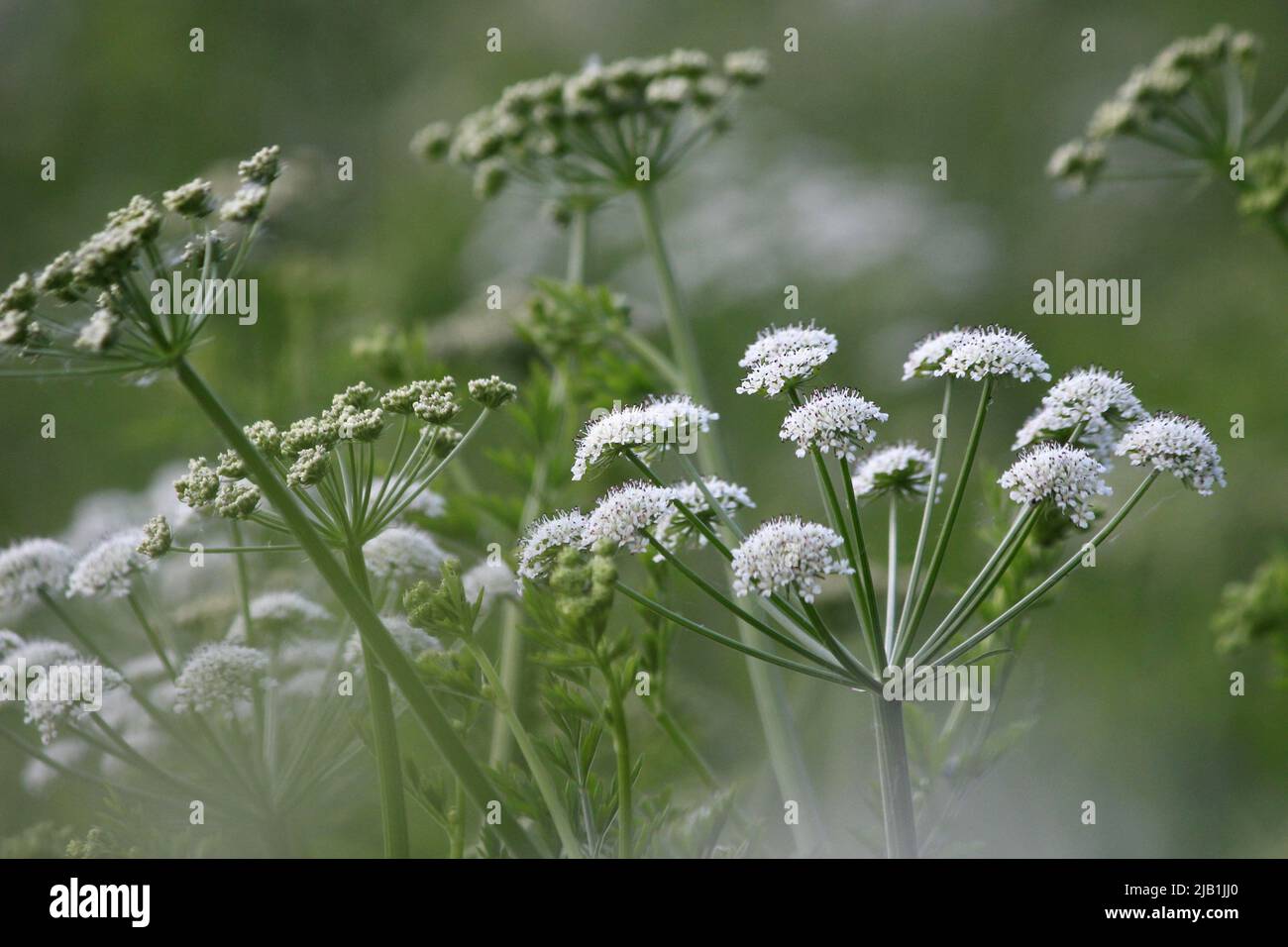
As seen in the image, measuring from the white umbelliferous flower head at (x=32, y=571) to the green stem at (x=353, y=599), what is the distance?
0.53 metres

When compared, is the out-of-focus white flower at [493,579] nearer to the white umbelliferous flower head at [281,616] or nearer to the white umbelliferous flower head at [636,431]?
the white umbelliferous flower head at [281,616]

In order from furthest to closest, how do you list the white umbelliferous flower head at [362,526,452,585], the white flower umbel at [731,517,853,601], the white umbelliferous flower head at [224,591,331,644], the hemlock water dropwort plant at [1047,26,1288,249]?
the hemlock water dropwort plant at [1047,26,1288,249]
the white umbelliferous flower head at [224,591,331,644]
the white umbelliferous flower head at [362,526,452,585]
the white flower umbel at [731,517,853,601]

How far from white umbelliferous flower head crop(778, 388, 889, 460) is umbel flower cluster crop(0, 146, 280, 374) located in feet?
2.19

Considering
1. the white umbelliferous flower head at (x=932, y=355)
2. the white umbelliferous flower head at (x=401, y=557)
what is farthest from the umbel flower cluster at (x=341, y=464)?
the white umbelliferous flower head at (x=932, y=355)

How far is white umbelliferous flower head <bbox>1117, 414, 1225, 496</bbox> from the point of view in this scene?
1298 millimetres

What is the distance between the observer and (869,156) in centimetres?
542

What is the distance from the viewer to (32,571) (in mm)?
1632

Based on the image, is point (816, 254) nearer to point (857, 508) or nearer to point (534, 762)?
point (857, 508)

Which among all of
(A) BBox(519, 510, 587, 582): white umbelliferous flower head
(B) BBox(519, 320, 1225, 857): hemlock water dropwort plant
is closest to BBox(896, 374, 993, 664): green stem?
(B) BBox(519, 320, 1225, 857): hemlock water dropwort plant

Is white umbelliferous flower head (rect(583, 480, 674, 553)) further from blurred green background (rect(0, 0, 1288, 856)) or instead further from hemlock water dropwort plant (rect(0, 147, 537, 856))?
blurred green background (rect(0, 0, 1288, 856))

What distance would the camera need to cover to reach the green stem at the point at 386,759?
4.50 ft

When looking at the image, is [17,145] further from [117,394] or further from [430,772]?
[430,772]
